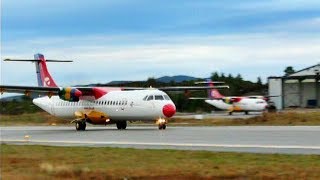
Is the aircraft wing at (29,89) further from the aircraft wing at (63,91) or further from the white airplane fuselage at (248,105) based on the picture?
the white airplane fuselage at (248,105)

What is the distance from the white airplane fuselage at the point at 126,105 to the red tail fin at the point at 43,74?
3.30 m

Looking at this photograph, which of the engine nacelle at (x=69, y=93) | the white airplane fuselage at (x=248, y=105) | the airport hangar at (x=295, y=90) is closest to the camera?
the engine nacelle at (x=69, y=93)

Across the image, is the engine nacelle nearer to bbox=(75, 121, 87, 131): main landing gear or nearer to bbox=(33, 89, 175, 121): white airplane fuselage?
bbox=(33, 89, 175, 121): white airplane fuselage

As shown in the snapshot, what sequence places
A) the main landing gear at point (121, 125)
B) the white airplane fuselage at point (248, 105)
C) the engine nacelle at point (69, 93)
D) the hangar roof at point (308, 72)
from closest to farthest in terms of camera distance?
the engine nacelle at point (69, 93)
the main landing gear at point (121, 125)
the white airplane fuselage at point (248, 105)
the hangar roof at point (308, 72)

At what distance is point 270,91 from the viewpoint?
92438 mm

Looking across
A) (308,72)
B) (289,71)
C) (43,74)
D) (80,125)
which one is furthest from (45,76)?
(289,71)

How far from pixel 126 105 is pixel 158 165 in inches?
960

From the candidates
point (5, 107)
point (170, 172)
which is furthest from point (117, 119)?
point (5, 107)

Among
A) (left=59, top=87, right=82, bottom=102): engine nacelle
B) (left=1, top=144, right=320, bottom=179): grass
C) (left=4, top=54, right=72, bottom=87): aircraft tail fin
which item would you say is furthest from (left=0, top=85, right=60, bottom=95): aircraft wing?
(left=1, top=144, right=320, bottom=179): grass

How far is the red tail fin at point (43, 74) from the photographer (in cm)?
4691

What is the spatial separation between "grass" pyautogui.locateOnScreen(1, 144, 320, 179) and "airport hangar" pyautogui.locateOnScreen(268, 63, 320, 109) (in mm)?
71072

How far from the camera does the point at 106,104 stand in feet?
131

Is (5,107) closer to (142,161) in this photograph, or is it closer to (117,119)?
(117,119)

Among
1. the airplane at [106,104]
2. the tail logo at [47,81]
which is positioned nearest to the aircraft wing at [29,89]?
the airplane at [106,104]
